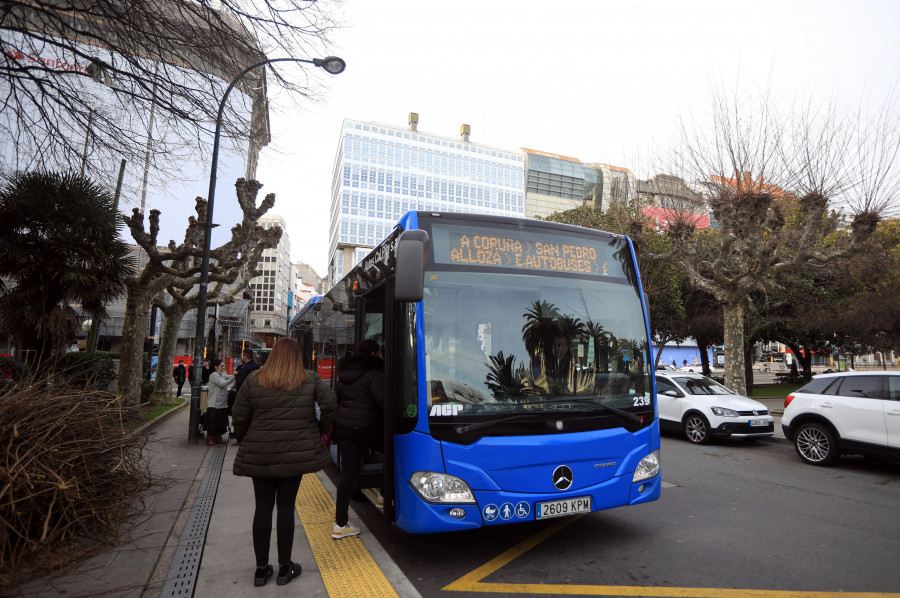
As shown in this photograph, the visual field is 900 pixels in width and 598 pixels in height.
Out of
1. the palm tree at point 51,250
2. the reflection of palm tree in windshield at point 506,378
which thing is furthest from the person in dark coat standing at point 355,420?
the palm tree at point 51,250

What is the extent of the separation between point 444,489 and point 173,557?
93.7 inches

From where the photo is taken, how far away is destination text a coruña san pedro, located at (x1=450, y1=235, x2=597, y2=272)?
4566mm

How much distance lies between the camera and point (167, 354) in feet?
59.0

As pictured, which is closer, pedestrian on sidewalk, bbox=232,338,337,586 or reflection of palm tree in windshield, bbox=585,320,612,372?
pedestrian on sidewalk, bbox=232,338,337,586

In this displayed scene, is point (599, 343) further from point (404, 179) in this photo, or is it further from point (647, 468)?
point (404, 179)

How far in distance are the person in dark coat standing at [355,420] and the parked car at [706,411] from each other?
825 cm

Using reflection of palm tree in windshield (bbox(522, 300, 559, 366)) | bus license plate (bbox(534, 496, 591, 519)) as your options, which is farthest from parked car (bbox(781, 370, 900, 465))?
reflection of palm tree in windshield (bbox(522, 300, 559, 366))

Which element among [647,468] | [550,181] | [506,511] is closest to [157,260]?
[506,511]

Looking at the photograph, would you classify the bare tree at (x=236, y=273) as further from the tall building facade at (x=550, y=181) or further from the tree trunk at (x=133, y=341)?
the tall building facade at (x=550, y=181)

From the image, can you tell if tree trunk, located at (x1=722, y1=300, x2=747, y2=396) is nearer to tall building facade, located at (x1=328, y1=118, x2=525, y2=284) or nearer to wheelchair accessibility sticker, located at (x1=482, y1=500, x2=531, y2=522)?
wheelchair accessibility sticker, located at (x1=482, y1=500, x2=531, y2=522)

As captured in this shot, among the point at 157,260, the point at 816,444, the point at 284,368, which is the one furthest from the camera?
the point at 157,260

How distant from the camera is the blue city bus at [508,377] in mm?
3992

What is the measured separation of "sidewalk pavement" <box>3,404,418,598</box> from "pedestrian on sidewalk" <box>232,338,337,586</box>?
Answer: 10.4 inches

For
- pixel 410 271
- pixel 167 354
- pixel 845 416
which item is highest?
pixel 410 271
